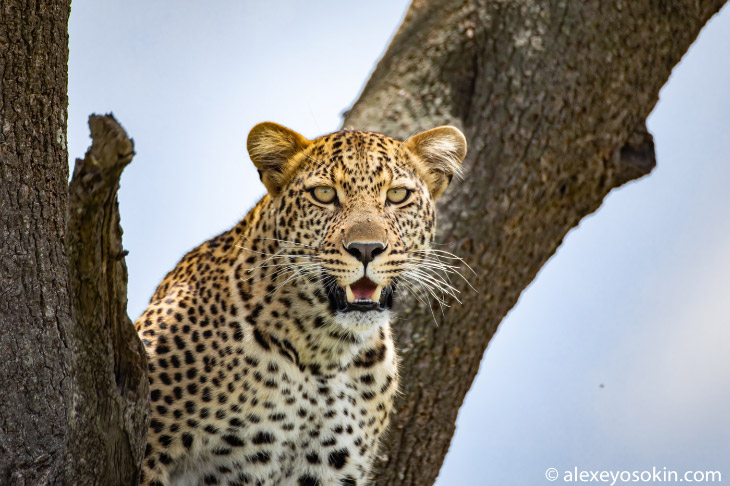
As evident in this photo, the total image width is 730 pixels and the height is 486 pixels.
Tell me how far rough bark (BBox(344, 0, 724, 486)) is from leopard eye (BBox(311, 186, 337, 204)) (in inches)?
56.5

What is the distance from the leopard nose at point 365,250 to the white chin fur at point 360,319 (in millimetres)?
333

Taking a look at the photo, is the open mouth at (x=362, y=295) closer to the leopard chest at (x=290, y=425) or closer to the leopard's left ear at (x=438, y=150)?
the leopard chest at (x=290, y=425)

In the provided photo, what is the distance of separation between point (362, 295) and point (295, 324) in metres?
0.45

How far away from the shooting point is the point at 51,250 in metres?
3.86

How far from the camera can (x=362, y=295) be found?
16.0ft

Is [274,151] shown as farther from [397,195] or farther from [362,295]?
[362,295]

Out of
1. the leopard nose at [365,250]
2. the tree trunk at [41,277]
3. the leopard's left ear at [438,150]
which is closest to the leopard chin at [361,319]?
the leopard nose at [365,250]

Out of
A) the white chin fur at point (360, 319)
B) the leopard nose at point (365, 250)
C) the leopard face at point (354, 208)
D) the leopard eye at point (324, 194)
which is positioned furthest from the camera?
the leopard eye at point (324, 194)

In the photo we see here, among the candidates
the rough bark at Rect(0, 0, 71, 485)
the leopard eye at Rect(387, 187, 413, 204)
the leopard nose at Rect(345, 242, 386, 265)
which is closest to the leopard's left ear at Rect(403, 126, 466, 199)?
the leopard eye at Rect(387, 187, 413, 204)

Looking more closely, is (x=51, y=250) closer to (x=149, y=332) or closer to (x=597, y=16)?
(x=149, y=332)

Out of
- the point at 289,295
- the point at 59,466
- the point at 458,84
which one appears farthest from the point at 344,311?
the point at 458,84

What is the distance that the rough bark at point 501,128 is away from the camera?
643 centimetres

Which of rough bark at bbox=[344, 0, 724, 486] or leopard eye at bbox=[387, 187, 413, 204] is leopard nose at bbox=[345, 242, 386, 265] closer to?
leopard eye at bbox=[387, 187, 413, 204]

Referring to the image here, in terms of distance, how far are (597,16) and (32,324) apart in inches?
175
